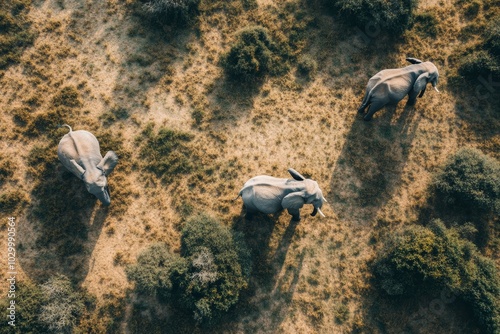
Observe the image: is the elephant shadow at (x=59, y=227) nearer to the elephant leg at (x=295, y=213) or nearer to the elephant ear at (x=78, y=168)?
the elephant ear at (x=78, y=168)

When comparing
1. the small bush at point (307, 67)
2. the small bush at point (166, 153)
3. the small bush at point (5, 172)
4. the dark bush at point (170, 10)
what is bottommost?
the small bush at point (166, 153)

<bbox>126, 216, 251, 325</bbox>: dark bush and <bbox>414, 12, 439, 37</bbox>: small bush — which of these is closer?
<bbox>126, 216, 251, 325</bbox>: dark bush

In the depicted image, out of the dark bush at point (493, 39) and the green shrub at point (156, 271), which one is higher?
the dark bush at point (493, 39)

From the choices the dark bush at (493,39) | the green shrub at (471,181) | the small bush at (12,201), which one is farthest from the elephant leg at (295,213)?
the dark bush at (493,39)

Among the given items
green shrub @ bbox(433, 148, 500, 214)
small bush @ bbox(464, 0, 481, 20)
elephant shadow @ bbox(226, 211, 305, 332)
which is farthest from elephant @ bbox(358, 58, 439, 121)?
elephant shadow @ bbox(226, 211, 305, 332)

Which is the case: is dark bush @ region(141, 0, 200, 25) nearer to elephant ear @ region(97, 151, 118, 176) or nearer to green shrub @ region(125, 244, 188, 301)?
elephant ear @ region(97, 151, 118, 176)

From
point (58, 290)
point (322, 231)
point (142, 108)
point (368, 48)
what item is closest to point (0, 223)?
point (58, 290)
